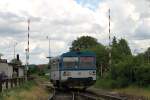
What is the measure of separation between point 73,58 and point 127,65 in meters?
5.70

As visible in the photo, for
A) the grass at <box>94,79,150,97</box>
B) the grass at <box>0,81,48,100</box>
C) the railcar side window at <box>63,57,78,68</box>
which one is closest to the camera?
the grass at <box>0,81,48,100</box>

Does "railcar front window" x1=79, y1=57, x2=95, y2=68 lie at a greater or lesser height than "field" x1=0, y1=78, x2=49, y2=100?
greater

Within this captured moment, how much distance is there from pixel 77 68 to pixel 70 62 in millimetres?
835

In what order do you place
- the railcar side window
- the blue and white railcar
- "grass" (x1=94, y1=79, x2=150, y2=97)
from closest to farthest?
"grass" (x1=94, y1=79, x2=150, y2=97), the blue and white railcar, the railcar side window

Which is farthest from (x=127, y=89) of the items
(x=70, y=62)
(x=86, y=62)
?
(x=70, y=62)

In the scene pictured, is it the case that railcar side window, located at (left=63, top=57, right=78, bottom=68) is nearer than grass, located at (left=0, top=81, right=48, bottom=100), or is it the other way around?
grass, located at (left=0, top=81, right=48, bottom=100)

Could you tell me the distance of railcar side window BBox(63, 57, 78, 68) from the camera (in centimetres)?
3688

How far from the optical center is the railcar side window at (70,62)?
3688cm

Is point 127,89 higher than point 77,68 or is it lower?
lower

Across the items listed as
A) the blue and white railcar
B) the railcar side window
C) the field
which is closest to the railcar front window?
the blue and white railcar

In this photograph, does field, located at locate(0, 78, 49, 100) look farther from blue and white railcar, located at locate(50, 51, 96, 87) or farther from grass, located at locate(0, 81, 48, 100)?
blue and white railcar, located at locate(50, 51, 96, 87)

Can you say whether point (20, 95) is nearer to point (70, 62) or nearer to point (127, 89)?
point (70, 62)

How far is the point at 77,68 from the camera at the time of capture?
1447 inches

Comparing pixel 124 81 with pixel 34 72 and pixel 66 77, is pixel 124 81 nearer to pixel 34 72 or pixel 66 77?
pixel 66 77
